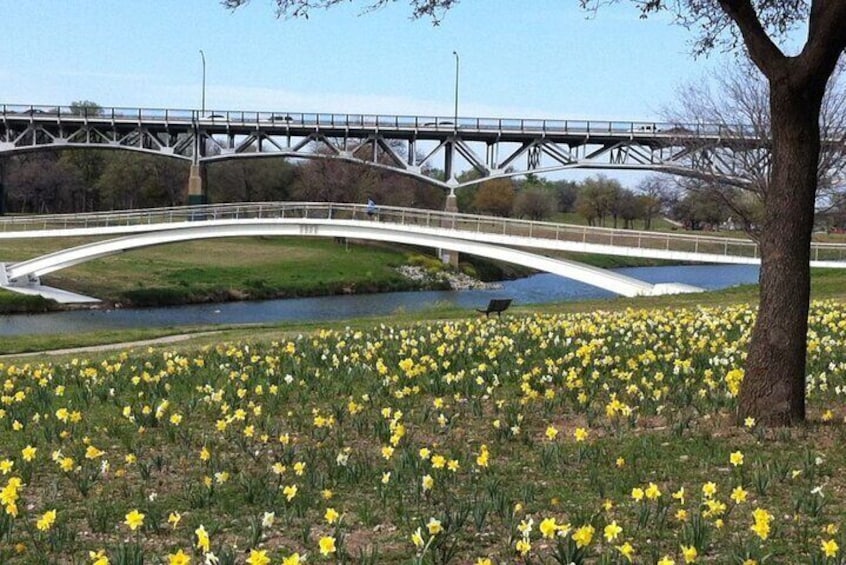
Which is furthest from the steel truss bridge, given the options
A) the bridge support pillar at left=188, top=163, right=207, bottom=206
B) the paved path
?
the paved path

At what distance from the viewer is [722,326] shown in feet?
41.5

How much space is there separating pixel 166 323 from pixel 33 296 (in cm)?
857

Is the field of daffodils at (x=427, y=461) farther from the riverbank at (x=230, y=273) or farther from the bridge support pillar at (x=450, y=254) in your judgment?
the bridge support pillar at (x=450, y=254)

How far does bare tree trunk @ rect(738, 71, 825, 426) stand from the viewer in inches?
270

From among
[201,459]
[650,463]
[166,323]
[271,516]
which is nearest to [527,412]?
[650,463]

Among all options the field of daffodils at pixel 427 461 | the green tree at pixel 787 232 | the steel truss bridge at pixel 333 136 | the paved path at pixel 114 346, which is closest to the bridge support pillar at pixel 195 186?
the steel truss bridge at pixel 333 136

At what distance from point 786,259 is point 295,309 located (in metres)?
37.5

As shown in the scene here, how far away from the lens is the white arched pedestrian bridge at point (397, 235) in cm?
3219

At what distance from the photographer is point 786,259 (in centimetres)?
693

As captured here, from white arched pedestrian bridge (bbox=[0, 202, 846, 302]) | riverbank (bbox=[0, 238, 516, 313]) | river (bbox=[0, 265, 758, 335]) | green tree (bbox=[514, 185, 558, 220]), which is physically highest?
green tree (bbox=[514, 185, 558, 220])

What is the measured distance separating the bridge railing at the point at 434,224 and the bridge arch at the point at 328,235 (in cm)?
46

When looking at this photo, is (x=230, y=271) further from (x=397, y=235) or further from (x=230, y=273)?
(x=397, y=235)

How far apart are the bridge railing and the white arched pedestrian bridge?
0.04 meters

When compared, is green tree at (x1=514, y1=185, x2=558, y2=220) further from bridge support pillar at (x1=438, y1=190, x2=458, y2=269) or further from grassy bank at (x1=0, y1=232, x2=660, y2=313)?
bridge support pillar at (x1=438, y1=190, x2=458, y2=269)
